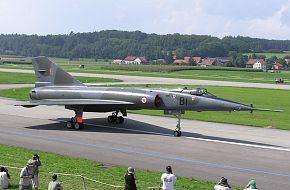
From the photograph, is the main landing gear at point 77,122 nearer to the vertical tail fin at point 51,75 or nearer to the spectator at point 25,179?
the vertical tail fin at point 51,75

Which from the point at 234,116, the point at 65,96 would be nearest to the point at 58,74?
the point at 65,96

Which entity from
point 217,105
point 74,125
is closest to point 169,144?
point 217,105

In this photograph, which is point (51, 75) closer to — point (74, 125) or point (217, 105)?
point (74, 125)

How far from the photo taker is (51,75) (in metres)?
33.2

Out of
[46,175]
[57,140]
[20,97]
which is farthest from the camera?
[20,97]

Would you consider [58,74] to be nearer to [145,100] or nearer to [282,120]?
[145,100]

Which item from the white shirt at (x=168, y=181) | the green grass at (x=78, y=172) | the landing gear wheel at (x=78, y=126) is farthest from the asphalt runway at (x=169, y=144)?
the white shirt at (x=168, y=181)

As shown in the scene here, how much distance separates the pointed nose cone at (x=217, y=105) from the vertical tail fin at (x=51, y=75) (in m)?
9.99

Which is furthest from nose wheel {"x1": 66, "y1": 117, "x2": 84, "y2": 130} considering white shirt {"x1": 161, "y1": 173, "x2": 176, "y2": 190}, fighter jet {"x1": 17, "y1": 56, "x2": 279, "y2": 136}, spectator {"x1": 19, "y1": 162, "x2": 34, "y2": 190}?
white shirt {"x1": 161, "y1": 173, "x2": 176, "y2": 190}

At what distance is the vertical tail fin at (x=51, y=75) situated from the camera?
33.1 m

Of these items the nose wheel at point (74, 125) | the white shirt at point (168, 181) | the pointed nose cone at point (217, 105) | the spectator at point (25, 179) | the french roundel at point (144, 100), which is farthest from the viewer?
the nose wheel at point (74, 125)

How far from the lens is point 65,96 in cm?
3191

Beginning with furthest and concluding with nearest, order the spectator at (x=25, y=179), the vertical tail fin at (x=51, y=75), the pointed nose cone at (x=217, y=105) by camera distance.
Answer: the vertical tail fin at (x=51, y=75) → the pointed nose cone at (x=217, y=105) → the spectator at (x=25, y=179)

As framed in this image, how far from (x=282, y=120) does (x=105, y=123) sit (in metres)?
13.5
